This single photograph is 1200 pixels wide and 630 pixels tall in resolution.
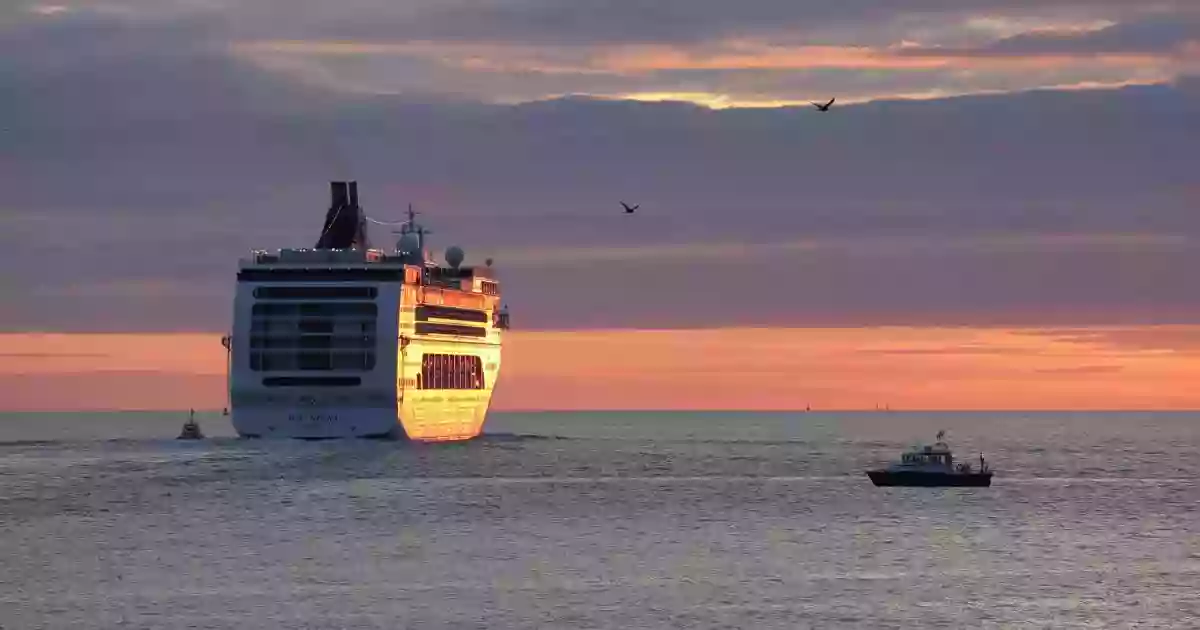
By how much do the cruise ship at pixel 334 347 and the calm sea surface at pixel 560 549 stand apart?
95.2 inches

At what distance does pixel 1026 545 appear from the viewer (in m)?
97.8

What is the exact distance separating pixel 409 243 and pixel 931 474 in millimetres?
59757

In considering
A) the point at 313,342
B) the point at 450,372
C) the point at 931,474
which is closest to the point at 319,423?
the point at 313,342

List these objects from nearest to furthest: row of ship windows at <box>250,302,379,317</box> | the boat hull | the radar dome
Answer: the boat hull < row of ship windows at <box>250,302,379,317</box> < the radar dome

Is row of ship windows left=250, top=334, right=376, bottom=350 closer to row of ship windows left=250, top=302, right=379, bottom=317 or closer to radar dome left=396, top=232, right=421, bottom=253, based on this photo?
row of ship windows left=250, top=302, right=379, bottom=317

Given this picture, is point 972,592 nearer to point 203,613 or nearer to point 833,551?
point 833,551

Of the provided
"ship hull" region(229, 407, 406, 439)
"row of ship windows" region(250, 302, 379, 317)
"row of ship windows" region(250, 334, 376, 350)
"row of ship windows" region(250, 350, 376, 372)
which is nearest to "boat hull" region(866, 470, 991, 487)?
"ship hull" region(229, 407, 406, 439)

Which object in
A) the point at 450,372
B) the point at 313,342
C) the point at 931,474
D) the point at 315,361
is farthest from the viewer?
the point at 450,372

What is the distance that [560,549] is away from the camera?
305 feet

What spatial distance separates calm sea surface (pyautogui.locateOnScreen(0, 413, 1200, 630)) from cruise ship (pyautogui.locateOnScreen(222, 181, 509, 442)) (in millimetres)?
2419

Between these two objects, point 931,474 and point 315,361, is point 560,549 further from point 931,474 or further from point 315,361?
point 315,361

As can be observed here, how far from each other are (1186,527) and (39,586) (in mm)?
56936

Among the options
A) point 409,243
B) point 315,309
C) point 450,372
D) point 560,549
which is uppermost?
point 409,243

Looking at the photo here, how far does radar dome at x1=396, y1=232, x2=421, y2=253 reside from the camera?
180 m
